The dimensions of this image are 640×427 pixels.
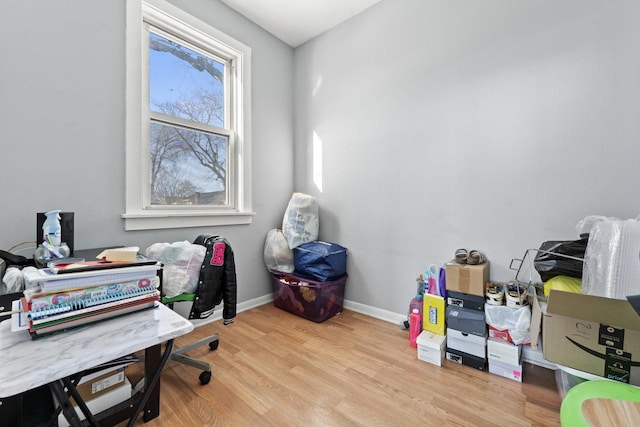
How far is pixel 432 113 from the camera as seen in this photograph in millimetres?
2102

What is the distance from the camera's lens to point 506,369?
61.9 inches

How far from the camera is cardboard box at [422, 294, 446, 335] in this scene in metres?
1.83

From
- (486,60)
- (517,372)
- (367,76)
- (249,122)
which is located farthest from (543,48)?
(249,122)

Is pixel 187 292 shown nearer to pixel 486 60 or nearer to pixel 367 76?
pixel 367 76

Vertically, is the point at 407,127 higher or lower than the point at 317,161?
higher

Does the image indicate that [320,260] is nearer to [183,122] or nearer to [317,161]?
[317,161]

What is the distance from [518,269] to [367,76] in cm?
197

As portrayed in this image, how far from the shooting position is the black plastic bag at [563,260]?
1.32 metres

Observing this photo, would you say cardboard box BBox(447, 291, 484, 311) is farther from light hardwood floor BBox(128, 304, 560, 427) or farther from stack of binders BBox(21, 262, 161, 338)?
stack of binders BBox(21, 262, 161, 338)

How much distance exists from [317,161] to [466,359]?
2105 mm

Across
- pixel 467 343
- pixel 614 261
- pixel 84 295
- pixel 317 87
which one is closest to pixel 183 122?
pixel 317 87

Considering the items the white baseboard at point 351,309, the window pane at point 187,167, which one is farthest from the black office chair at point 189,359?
the window pane at point 187,167

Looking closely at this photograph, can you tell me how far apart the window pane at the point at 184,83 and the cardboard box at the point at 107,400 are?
184 centimetres

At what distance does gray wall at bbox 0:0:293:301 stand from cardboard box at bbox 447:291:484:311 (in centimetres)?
204
